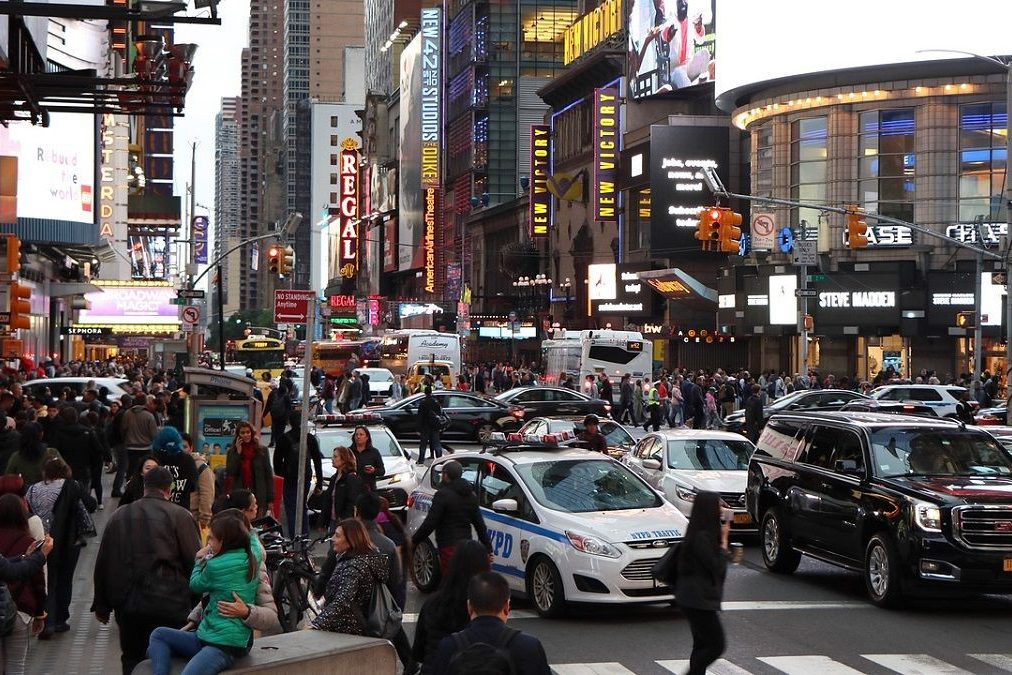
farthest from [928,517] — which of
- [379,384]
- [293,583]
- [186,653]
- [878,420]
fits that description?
[379,384]

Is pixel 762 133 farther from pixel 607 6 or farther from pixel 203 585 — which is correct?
pixel 203 585

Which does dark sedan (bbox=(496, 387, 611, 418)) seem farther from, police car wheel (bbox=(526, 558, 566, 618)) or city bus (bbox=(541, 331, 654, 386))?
police car wheel (bbox=(526, 558, 566, 618))

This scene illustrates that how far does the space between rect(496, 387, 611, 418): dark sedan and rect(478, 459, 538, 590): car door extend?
24949 millimetres

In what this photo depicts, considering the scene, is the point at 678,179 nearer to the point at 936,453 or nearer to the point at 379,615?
the point at 936,453

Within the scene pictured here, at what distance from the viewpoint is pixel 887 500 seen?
14.5 metres

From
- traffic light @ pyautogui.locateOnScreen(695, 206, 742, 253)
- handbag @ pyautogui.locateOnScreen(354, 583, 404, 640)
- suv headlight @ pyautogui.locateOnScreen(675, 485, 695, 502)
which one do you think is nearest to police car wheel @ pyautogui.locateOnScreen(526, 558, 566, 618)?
handbag @ pyautogui.locateOnScreen(354, 583, 404, 640)

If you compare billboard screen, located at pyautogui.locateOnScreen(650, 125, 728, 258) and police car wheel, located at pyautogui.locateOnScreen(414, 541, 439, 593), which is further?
billboard screen, located at pyautogui.locateOnScreen(650, 125, 728, 258)

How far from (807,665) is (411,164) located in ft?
487

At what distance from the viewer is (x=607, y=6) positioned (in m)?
93.2

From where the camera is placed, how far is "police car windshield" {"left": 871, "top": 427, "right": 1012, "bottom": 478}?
49.3ft

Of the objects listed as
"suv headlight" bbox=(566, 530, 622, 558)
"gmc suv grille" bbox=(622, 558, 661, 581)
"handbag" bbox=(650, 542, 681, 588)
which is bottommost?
"gmc suv grille" bbox=(622, 558, 661, 581)

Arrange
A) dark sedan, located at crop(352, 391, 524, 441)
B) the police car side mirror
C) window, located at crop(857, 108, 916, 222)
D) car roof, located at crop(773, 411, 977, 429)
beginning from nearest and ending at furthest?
the police car side mirror, car roof, located at crop(773, 411, 977, 429), dark sedan, located at crop(352, 391, 524, 441), window, located at crop(857, 108, 916, 222)

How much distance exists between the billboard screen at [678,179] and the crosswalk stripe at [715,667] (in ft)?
217

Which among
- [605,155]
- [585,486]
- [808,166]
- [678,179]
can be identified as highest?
[605,155]
